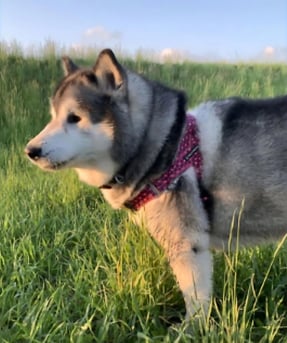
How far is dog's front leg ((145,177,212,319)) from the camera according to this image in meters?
2.38

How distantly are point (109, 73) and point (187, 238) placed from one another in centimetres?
91

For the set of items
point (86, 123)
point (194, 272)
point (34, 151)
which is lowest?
point (194, 272)

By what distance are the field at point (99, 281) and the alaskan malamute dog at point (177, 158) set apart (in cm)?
17

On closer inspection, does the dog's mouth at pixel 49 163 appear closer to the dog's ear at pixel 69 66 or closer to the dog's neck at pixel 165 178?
the dog's neck at pixel 165 178

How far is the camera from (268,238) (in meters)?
2.57

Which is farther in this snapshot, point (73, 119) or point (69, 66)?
point (69, 66)

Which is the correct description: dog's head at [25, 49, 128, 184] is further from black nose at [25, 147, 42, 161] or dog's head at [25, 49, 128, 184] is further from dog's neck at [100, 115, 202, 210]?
dog's neck at [100, 115, 202, 210]

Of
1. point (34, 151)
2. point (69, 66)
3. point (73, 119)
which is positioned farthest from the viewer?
point (69, 66)

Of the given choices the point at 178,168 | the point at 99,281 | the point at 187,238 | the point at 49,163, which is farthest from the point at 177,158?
the point at 99,281

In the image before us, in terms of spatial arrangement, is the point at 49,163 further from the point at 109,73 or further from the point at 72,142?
the point at 109,73

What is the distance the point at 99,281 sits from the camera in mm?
2602

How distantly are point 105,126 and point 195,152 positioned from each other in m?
0.47


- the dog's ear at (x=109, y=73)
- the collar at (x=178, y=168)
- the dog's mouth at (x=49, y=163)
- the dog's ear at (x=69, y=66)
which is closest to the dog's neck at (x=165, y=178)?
the collar at (x=178, y=168)

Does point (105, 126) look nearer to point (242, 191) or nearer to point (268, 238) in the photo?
point (242, 191)
